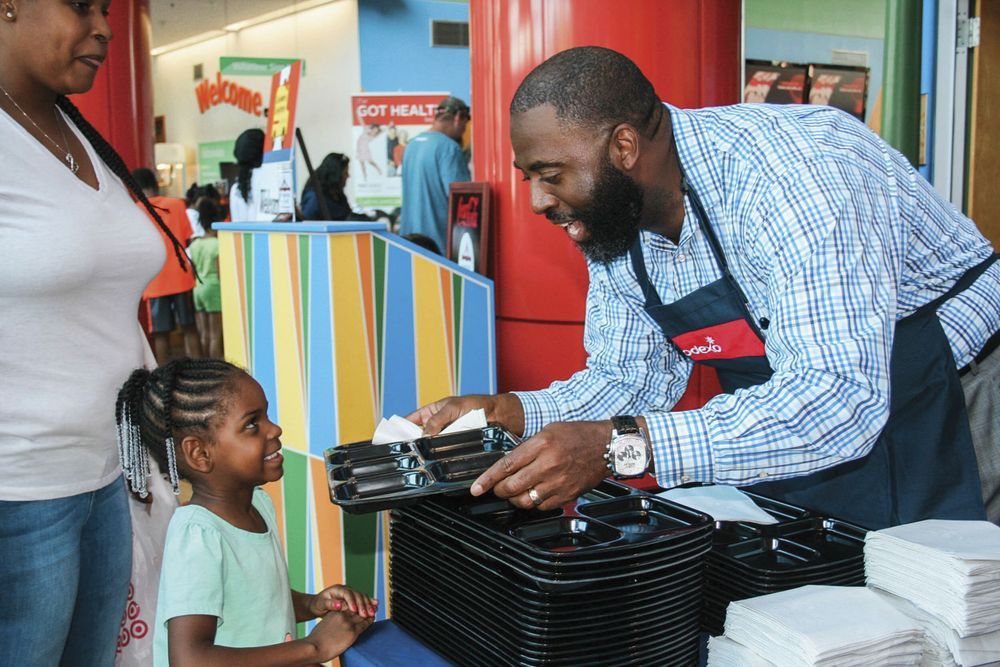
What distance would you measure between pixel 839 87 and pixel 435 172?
4.60m

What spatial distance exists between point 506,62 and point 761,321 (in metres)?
2.12

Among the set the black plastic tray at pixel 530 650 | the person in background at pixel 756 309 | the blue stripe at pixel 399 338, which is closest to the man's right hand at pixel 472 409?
the person in background at pixel 756 309

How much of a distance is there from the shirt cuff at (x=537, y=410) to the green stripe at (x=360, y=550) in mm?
1017

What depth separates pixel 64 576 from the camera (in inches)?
60.7

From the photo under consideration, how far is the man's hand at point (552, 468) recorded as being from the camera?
4.09 ft

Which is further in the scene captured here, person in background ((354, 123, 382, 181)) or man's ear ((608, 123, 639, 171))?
person in background ((354, 123, 382, 181))

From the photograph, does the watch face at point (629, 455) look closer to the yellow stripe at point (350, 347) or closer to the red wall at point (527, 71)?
the yellow stripe at point (350, 347)

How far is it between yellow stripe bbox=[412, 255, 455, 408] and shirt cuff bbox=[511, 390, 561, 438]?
1.04m

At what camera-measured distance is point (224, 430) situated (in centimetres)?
156

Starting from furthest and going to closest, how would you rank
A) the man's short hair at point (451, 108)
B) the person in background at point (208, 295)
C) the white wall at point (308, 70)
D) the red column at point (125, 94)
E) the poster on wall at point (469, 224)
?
the white wall at point (308, 70) < the person in background at point (208, 295) < the man's short hair at point (451, 108) < the red column at point (125, 94) < the poster on wall at point (469, 224)

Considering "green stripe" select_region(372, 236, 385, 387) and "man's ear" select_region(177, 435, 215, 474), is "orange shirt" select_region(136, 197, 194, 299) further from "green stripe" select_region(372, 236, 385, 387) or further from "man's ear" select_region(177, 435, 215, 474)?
"man's ear" select_region(177, 435, 215, 474)

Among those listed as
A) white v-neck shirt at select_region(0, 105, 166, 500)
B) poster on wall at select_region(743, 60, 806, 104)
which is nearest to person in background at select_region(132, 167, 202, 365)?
poster on wall at select_region(743, 60, 806, 104)

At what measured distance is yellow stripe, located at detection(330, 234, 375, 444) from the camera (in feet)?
8.54

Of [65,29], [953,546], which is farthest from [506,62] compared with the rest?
[953,546]
